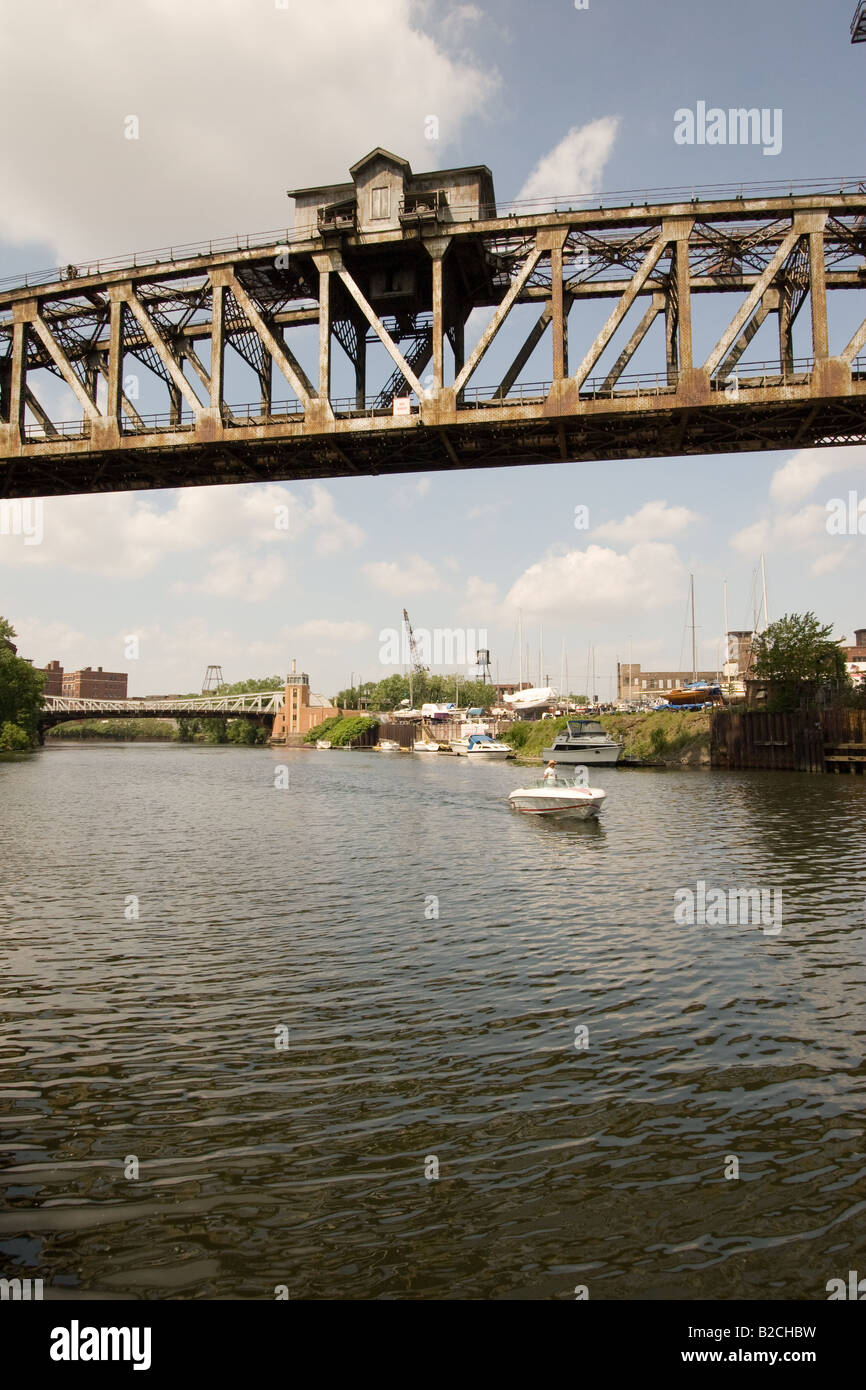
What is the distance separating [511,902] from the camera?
20.4m

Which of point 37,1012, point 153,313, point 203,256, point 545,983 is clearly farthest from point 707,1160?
point 153,313

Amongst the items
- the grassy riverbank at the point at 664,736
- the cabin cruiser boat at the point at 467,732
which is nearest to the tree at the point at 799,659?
the grassy riverbank at the point at 664,736

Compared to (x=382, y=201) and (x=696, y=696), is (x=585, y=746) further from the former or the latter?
(x=382, y=201)

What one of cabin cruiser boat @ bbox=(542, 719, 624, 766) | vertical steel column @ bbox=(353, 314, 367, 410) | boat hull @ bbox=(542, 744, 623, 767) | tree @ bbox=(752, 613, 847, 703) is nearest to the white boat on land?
cabin cruiser boat @ bbox=(542, 719, 624, 766)

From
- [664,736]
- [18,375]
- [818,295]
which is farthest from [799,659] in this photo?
[18,375]

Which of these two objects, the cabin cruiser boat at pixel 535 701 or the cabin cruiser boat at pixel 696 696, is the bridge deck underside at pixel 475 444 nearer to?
the cabin cruiser boat at pixel 696 696

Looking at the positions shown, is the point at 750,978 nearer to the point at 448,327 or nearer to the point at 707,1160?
the point at 707,1160

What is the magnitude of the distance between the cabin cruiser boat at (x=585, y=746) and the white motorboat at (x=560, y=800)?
4037 centimetres

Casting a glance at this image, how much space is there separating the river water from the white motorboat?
Result: 13156 mm

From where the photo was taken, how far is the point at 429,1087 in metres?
9.54

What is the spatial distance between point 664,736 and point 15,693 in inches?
3292

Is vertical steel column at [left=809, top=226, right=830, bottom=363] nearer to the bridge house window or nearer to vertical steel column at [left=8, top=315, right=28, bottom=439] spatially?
the bridge house window

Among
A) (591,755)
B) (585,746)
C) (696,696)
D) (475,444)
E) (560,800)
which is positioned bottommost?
(591,755)

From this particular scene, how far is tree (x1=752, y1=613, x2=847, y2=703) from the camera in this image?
7106cm
